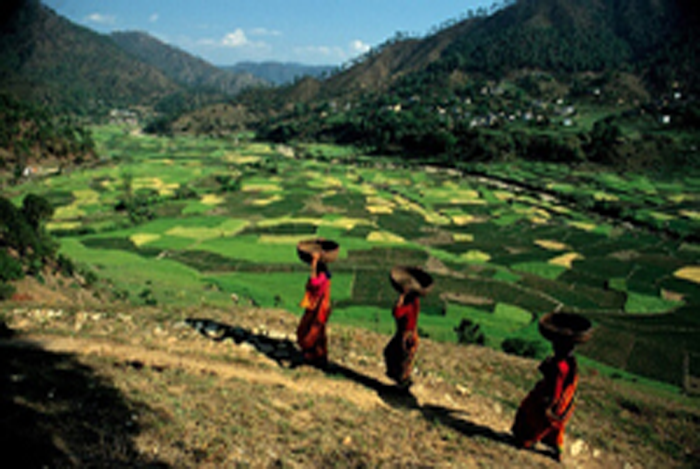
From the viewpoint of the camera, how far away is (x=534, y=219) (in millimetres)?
60312

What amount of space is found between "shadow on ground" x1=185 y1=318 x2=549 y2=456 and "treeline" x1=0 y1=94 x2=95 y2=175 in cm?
7973

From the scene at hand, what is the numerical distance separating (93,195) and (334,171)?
48.5 meters

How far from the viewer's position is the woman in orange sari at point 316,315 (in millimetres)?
10781

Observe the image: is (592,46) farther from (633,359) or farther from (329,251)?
(329,251)

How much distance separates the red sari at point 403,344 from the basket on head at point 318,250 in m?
2.10

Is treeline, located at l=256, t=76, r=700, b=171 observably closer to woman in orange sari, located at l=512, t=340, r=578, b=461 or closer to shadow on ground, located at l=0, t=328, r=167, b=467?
woman in orange sari, located at l=512, t=340, r=578, b=461

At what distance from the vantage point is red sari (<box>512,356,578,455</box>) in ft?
29.5

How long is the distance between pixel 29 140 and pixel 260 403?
96256 mm

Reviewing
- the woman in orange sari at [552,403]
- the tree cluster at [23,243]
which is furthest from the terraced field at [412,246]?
the woman in orange sari at [552,403]

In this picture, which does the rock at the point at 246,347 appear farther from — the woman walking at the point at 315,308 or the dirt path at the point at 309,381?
the woman walking at the point at 315,308

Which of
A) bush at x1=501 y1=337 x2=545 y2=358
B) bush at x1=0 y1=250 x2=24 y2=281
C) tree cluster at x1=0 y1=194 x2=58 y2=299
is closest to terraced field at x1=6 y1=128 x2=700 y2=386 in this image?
bush at x1=501 y1=337 x2=545 y2=358

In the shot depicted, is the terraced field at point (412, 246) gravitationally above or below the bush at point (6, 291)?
below

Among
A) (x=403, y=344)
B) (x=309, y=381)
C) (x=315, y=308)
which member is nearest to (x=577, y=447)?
(x=403, y=344)

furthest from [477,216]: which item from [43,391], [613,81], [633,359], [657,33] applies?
[657,33]
